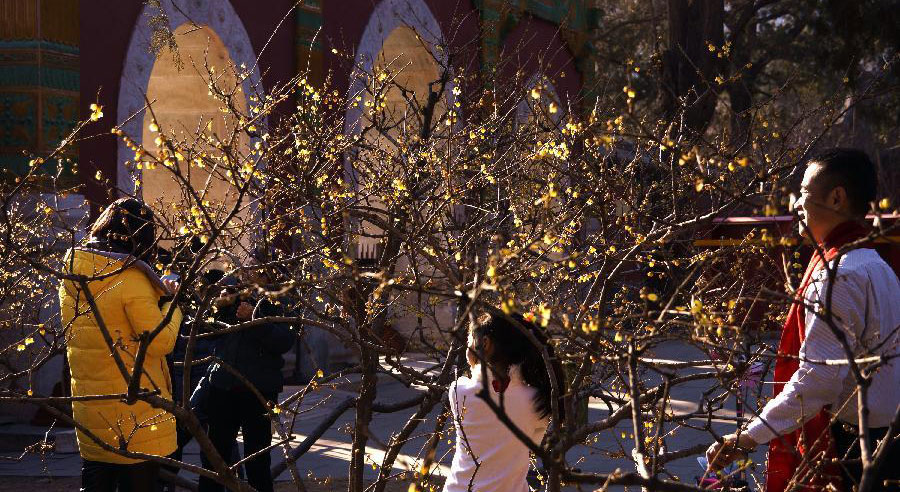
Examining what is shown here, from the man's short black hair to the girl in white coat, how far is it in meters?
0.98

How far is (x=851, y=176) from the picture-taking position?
3.54 meters

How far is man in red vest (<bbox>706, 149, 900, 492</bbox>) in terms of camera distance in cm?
Answer: 338

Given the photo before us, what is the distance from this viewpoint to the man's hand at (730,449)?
344 cm

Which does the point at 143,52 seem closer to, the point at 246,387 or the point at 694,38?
the point at 246,387

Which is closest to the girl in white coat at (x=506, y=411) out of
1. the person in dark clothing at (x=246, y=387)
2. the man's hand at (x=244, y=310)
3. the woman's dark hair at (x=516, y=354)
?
the woman's dark hair at (x=516, y=354)

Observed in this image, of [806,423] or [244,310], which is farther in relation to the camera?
[244,310]

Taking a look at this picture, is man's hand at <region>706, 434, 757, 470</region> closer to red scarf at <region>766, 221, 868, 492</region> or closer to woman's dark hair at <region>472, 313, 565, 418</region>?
red scarf at <region>766, 221, 868, 492</region>

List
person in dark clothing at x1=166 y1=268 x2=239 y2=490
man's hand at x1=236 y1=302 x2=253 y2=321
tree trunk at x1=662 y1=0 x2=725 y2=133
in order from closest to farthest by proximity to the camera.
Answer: person in dark clothing at x1=166 y1=268 x2=239 y2=490
man's hand at x1=236 y1=302 x2=253 y2=321
tree trunk at x1=662 y1=0 x2=725 y2=133

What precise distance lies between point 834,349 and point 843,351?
3 centimetres

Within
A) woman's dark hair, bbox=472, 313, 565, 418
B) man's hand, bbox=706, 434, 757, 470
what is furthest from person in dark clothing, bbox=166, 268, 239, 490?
man's hand, bbox=706, 434, 757, 470

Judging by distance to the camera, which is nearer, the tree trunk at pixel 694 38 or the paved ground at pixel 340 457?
the paved ground at pixel 340 457

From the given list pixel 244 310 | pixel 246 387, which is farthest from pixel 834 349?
pixel 246 387

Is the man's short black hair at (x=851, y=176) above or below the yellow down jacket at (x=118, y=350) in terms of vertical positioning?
above

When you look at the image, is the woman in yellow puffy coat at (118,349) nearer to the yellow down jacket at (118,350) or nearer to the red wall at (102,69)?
the yellow down jacket at (118,350)
